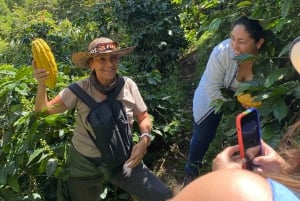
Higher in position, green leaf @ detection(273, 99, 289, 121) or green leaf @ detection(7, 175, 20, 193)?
green leaf @ detection(273, 99, 289, 121)

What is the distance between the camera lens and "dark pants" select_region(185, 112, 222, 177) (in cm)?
281

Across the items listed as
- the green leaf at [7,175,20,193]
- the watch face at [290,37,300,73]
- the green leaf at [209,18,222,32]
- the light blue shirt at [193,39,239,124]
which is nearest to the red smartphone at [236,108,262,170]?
the watch face at [290,37,300,73]

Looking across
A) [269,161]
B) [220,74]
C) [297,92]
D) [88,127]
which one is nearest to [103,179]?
[88,127]

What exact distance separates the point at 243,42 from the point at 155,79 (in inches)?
83.2

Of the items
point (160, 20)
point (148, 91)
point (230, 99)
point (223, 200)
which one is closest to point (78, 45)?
point (160, 20)

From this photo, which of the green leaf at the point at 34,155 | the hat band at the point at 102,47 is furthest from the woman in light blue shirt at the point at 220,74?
the green leaf at the point at 34,155

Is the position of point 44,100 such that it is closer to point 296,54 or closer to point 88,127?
point 88,127

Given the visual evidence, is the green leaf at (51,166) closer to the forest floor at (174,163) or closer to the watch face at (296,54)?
the forest floor at (174,163)

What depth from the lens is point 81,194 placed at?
267 cm

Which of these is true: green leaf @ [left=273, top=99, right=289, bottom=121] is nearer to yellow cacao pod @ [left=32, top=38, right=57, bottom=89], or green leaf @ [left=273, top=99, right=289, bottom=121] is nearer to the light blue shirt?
the light blue shirt

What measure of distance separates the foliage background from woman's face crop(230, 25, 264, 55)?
0.21ft

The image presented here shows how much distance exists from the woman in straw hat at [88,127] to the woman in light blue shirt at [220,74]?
37 cm

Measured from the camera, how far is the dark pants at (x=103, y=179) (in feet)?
8.36

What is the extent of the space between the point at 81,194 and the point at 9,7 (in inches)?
426
